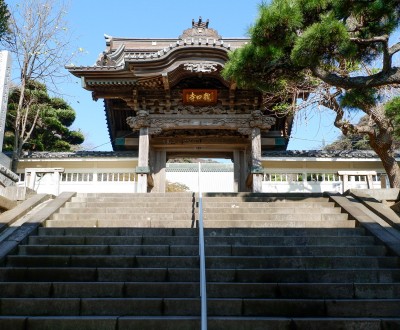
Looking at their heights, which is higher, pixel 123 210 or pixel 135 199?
pixel 135 199

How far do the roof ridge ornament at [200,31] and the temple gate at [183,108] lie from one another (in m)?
0.04

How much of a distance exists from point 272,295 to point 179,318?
4.05ft

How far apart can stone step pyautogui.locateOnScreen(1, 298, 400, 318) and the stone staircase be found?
0.4 inches

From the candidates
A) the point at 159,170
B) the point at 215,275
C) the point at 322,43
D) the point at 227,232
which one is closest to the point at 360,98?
the point at 322,43

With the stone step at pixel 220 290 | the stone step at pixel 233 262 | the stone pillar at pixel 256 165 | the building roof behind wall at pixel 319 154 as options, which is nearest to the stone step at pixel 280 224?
the stone step at pixel 233 262

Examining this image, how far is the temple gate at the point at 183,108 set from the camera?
35.9ft

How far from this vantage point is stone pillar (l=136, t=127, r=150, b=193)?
11172mm

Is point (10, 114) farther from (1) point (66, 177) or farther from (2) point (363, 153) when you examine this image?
(2) point (363, 153)

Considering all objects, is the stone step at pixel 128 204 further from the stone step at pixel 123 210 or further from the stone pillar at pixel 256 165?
the stone pillar at pixel 256 165

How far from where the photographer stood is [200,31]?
13.5 metres

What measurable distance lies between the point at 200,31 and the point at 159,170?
16.6ft

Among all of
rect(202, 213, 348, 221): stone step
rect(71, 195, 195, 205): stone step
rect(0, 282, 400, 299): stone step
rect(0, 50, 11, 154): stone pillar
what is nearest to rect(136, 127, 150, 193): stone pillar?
rect(71, 195, 195, 205): stone step

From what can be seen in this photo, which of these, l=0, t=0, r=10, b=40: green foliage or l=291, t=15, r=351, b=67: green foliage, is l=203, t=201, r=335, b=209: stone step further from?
l=0, t=0, r=10, b=40: green foliage

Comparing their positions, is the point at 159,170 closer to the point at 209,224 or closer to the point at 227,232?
the point at 209,224
